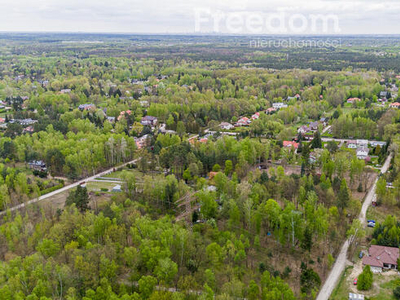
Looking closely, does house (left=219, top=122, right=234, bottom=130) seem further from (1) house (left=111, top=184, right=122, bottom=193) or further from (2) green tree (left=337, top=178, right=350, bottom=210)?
(2) green tree (left=337, top=178, right=350, bottom=210)

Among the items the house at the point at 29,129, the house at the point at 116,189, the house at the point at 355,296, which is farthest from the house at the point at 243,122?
the house at the point at 355,296

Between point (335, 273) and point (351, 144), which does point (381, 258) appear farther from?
point (351, 144)

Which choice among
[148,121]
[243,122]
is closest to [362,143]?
[243,122]

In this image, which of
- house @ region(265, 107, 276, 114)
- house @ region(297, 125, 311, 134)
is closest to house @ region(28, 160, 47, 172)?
house @ region(297, 125, 311, 134)

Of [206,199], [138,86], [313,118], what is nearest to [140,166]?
[206,199]

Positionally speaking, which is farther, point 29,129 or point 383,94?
point 383,94

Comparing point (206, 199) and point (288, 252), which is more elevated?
point (206, 199)

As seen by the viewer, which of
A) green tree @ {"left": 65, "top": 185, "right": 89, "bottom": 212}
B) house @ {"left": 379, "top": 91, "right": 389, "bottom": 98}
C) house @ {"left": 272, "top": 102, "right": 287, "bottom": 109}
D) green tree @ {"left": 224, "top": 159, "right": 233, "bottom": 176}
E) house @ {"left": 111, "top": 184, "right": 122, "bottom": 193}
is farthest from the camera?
house @ {"left": 379, "top": 91, "right": 389, "bottom": 98}

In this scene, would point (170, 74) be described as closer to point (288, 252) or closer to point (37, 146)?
point (37, 146)

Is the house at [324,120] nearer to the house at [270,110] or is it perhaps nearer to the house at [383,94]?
the house at [270,110]
